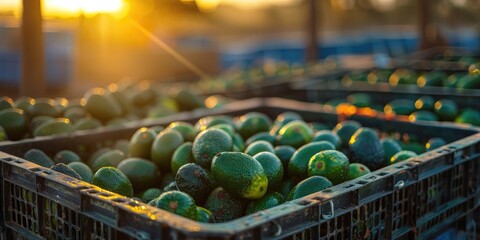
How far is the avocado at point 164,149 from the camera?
3.56m

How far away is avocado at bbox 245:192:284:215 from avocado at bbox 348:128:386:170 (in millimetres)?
897

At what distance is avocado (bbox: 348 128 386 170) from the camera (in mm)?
3490

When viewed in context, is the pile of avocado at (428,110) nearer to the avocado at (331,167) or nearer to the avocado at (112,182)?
the avocado at (331,167)

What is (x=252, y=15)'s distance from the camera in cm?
7769

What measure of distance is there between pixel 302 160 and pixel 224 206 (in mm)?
705

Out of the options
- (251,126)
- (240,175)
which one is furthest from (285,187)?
(251,126)

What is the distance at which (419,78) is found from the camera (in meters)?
7.68

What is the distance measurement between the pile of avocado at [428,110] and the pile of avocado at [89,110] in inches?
72.6

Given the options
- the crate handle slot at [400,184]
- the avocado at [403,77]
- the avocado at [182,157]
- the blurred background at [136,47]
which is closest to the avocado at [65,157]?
the avocado at [182,157]

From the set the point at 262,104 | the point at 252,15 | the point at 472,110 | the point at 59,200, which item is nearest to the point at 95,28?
the point at 262,104

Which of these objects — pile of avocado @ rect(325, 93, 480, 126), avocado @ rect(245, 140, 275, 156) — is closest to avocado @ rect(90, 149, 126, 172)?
avocado @ rect(245, 140, 275, 156)

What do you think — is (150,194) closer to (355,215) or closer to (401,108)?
(355,215)

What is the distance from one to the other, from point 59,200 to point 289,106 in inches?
133

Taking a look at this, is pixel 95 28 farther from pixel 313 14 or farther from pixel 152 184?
pixel 152 184
